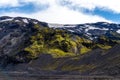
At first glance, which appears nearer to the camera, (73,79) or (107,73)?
(73,79)

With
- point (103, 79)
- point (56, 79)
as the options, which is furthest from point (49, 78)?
point (103, 79)

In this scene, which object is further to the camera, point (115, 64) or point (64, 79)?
point (115, 64)

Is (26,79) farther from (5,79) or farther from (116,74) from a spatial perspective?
(116,74)

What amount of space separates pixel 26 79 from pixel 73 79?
83.2ft

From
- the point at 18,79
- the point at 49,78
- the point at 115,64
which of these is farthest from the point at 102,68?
the point at 18,79

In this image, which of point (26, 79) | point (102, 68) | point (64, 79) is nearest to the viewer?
point (64, 79)

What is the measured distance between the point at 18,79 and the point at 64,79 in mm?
23643

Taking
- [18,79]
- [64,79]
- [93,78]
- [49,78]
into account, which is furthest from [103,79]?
[18,79]

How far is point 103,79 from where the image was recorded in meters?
160

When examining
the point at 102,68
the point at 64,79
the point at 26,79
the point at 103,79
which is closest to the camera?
the point at 103,79

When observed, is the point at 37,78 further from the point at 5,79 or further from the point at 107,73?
the point at 107,73

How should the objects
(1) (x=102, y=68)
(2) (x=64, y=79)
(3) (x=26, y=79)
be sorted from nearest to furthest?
(2) (x=64, y=79)
(3) (x=26, y=79)
(1) (x=102, y=68)

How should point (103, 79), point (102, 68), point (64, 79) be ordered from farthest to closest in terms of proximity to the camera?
point (102, 68)
point (64, 79)
point (103, 79)

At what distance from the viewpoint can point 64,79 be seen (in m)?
172
